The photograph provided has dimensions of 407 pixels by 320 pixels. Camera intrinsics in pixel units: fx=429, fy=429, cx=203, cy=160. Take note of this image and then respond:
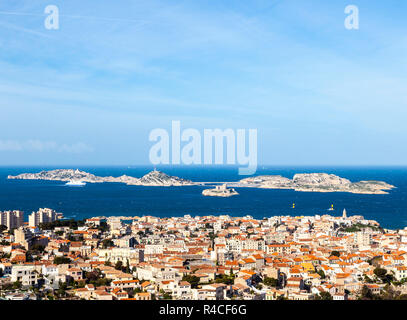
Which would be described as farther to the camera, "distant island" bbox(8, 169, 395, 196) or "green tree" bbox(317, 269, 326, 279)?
"distant island" bbox(8, 169, 395, 196)

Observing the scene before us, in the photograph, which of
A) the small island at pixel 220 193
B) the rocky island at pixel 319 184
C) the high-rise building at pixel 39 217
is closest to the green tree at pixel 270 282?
the high-rise building at pixel 39 217

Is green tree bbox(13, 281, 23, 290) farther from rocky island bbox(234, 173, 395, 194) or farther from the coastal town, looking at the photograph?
rocky island bbox(234, 173, 395, 194)

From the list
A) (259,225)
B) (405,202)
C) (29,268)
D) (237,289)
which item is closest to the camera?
(237,289)

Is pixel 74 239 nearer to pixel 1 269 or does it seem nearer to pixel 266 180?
pixel 1 269

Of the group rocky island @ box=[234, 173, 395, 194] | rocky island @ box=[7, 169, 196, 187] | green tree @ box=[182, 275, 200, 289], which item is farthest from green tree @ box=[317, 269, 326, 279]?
rocky island @ box=[7, 169, 196, 187]

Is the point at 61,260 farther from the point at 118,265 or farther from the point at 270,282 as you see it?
the point at 270,282
